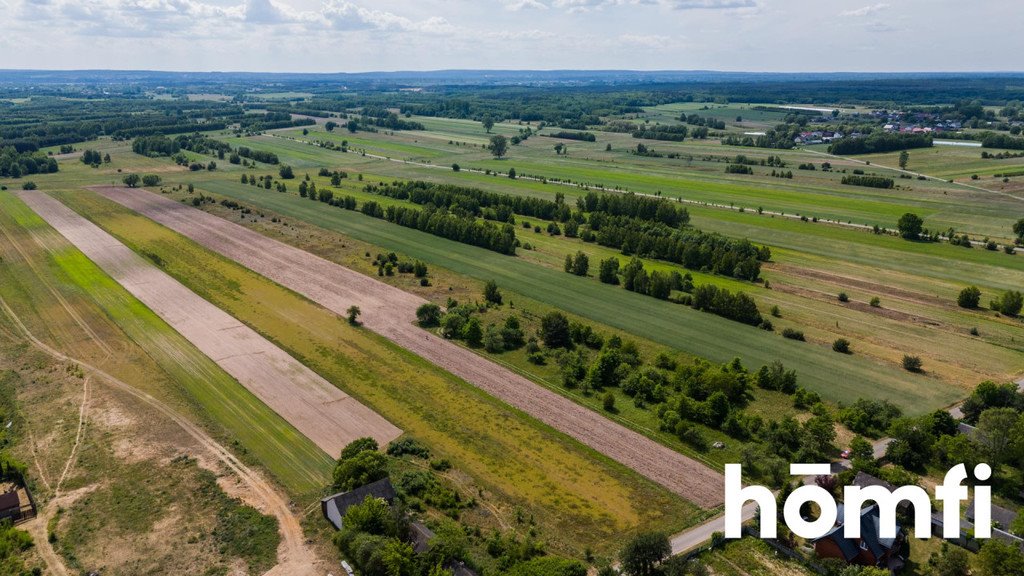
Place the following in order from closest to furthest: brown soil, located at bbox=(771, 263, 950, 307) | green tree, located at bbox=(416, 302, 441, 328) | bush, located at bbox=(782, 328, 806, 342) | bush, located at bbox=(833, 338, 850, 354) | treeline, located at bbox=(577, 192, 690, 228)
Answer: bush, located at bbox=(833, 338, 850, 354) < bush, located at bbox=(782, 328, 806, 342) < green tree, located at bbox=(416, 302, 441, 328) < brown soil, located at bbox=(771, 263, 950, 307) < treeline, located at bbox=(577, 192, 690, 228)

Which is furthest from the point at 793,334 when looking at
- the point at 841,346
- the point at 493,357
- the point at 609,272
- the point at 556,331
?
the point at 493,357

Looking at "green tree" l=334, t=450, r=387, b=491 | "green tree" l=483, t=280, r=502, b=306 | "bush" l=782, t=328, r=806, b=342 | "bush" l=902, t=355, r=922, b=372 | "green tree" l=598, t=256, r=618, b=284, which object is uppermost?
"green tree" l=598, t=256, r=618, b=284

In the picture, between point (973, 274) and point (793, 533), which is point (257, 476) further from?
point (973, 274)

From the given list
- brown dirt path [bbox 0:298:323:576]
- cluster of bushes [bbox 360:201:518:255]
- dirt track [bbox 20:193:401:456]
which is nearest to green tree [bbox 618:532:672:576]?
brown dirt path [bbox 0:298:323:576]

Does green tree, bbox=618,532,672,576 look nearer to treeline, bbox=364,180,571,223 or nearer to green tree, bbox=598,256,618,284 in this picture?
green tree, bbox=598,256,618,284

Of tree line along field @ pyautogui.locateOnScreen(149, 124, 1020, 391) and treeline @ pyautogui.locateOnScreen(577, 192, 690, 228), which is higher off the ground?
treeline @ pyautogui.locateOnScreen(577, 192, 690, 228)

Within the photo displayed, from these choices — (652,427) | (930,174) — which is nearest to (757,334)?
(652,427)
